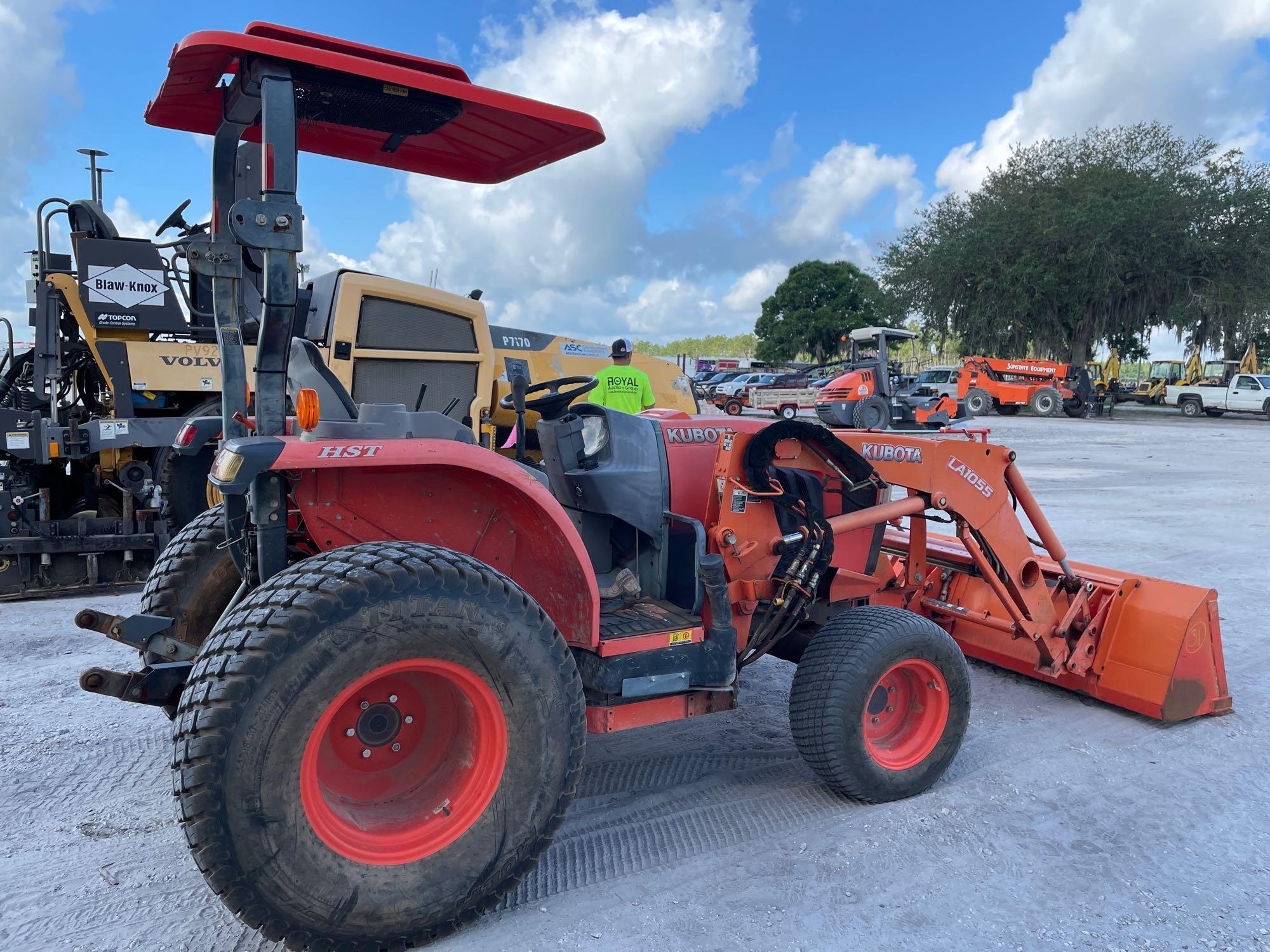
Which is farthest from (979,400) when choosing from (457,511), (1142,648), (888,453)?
(457,511)

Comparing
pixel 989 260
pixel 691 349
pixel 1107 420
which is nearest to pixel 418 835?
pixel 1107 420

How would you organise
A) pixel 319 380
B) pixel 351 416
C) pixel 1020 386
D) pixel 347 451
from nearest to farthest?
pixel 347 451
pixel 319 380
pixel 351 416
pixel 1020 386

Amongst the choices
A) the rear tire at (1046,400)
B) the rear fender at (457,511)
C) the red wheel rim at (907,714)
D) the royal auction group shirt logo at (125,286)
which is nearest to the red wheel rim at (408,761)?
the rear fender at (457,511)

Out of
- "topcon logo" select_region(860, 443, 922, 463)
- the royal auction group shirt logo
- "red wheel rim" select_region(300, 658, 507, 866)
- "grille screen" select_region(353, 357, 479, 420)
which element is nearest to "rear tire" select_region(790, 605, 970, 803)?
"topcon logo" select_region(860, 443, 922, 463)

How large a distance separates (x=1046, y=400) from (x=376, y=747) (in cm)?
3070

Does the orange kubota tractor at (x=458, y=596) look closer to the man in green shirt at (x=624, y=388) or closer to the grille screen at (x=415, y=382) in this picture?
the man in green shirt at (x=624, y=388)

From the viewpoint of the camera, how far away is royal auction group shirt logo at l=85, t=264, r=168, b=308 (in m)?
6.66

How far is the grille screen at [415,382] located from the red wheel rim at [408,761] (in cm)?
458

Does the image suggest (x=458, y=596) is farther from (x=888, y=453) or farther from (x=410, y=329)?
(x=410, y=329)

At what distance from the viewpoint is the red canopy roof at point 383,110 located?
2438 millimetres

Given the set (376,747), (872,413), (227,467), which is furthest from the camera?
(872,413)

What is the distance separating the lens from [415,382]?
7.41 meters

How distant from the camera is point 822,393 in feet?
74.1

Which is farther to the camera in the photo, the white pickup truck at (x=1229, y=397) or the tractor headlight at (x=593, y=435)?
the white pickup truck at (x=1229, y=397)
